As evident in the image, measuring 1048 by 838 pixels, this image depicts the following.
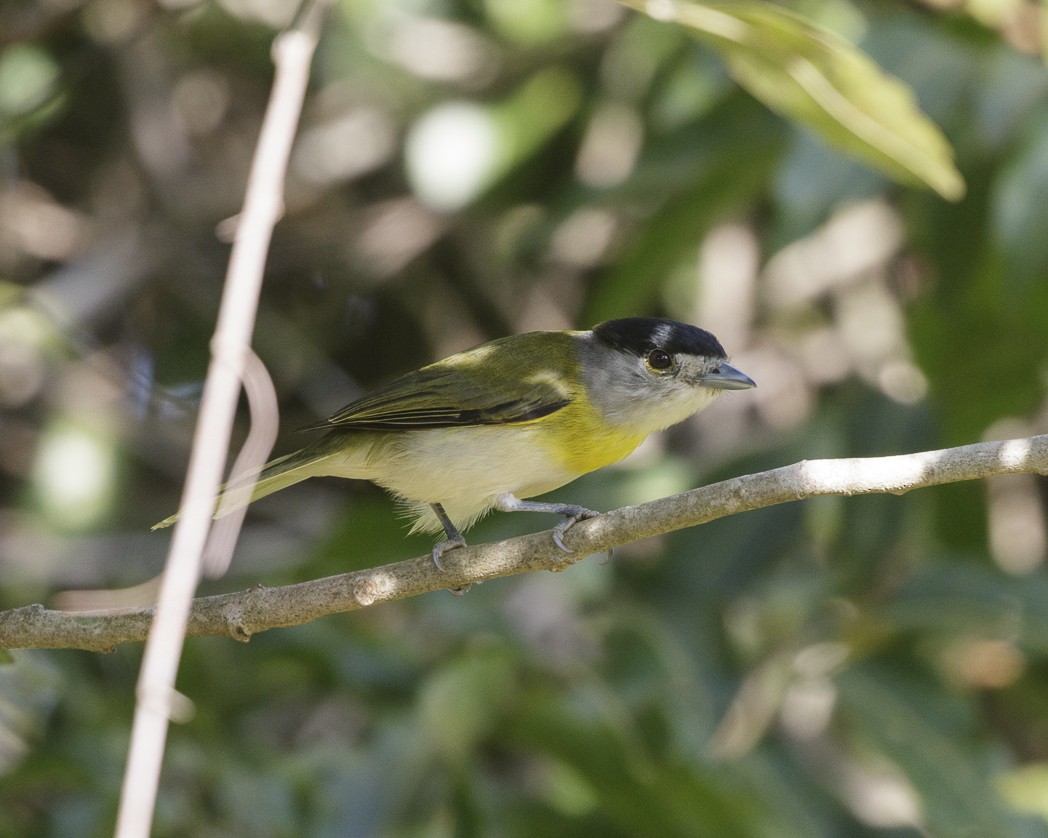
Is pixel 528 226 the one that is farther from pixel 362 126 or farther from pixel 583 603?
pixel 583 603

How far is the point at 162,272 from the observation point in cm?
486

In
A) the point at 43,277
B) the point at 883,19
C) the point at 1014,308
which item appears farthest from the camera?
the point at 43,277

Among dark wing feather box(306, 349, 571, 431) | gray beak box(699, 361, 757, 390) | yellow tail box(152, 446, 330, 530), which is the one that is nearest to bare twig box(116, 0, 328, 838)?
yellow tail box(152, 446, 330, 530)

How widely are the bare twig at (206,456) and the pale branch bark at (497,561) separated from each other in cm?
58

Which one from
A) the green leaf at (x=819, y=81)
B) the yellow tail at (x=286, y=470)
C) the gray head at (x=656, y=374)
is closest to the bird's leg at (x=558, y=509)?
the gray head at (x=656, y=374)

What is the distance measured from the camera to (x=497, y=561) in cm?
205

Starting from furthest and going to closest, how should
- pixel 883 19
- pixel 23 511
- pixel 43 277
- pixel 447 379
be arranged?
pixel 43 277
pixel 23 511
pixel 883 19
pixel 447 379

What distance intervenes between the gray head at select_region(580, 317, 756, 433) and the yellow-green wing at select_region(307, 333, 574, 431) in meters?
0.12

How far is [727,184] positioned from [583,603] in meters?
1.37

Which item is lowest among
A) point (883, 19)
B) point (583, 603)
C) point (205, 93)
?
point (583, 603)

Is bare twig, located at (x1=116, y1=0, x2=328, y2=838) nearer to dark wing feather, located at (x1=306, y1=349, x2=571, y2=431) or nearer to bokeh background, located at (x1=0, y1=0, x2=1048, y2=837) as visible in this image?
bokeh background, located at (x1=0, y1=0, x2=1048, y2=837)

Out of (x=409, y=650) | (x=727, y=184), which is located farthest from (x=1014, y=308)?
(x=409, y=650)

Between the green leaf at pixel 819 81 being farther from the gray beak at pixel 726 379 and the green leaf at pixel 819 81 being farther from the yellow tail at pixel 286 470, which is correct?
the yellow tail at pixel 286 470

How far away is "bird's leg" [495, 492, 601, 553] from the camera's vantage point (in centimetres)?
199
